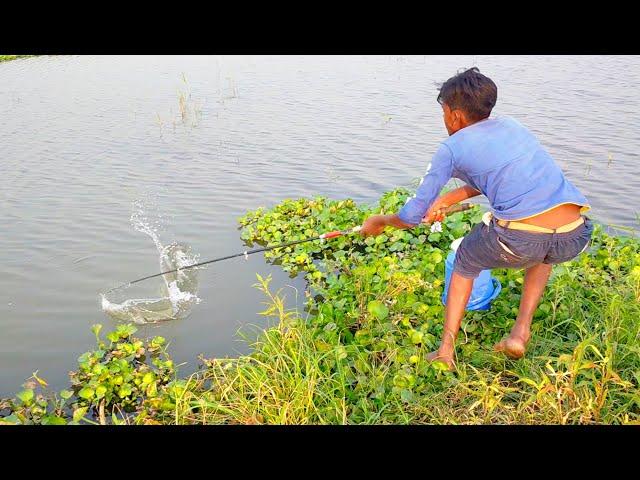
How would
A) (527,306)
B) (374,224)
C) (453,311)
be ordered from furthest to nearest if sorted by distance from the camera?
1. (374,224)
2. (527,306)
3. (453,311)

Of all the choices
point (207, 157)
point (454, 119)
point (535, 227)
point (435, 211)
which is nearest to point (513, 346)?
point (535, 227)

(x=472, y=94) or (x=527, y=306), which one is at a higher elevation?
(x=472, y=94)

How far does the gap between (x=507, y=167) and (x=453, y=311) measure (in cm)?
93

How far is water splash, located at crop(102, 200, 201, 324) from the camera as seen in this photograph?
4.54 meters

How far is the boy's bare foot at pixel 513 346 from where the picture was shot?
322cm

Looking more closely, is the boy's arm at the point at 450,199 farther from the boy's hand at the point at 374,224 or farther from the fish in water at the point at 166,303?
the fish in water at the point at 166,303

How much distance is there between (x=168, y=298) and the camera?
481 cm

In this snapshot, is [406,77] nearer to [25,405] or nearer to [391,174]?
[391,174]

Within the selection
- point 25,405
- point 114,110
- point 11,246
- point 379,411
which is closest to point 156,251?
point 11,246

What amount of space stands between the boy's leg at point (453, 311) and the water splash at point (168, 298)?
2329 mm

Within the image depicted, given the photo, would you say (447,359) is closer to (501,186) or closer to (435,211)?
(435,211)

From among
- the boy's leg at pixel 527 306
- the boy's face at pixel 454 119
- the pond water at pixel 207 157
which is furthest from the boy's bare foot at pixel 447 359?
the pond water at pixel 207 157

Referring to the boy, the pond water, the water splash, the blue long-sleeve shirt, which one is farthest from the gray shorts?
the water splash

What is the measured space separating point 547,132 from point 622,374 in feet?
19.7
